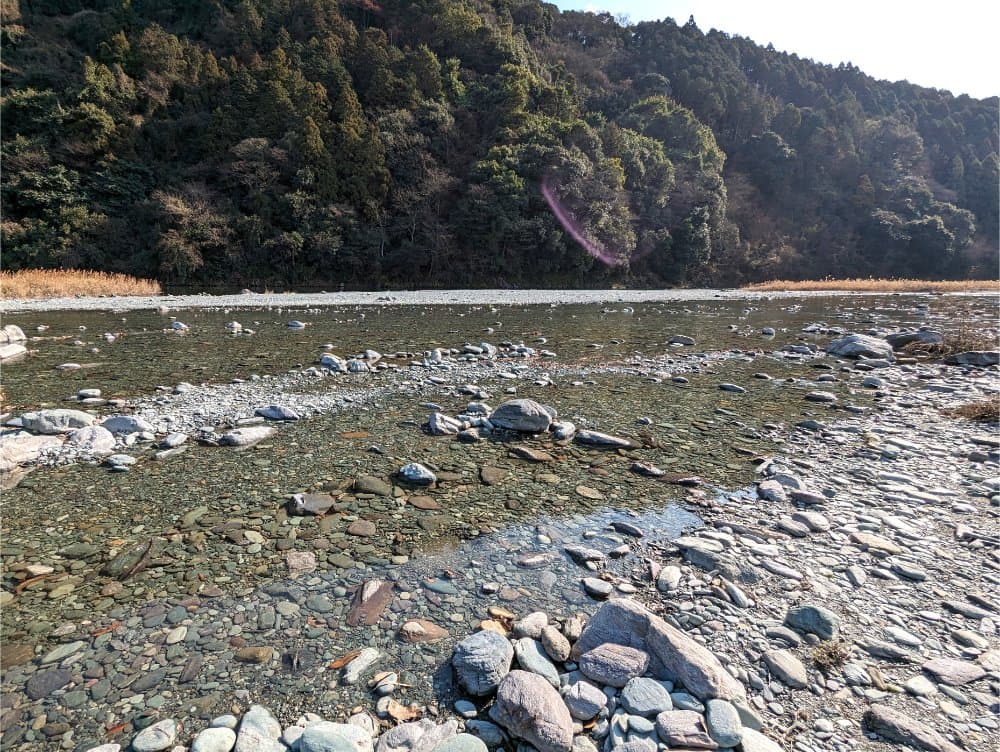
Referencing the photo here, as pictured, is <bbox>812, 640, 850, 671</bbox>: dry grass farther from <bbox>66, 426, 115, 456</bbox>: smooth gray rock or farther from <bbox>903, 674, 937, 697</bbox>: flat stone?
<bbox>66, 426, 115, 456</bbox>: smooth gray rock

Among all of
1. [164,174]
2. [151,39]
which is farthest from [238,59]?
[164,174]

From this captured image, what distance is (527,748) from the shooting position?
1935 mm

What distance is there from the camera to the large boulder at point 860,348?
10.9m

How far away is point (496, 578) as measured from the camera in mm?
3162

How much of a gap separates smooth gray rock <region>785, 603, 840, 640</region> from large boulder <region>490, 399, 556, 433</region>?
3.43m

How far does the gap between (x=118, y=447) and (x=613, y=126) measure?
53.1 m

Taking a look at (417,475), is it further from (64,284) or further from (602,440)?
(64,284)

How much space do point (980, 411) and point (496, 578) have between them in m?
7.61

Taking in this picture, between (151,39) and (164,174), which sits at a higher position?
(151,39)

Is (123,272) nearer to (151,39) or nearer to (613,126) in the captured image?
(151,39)

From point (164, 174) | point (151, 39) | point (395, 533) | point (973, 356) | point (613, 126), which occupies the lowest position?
point (395, 533)

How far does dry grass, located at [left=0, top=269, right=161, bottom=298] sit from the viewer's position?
71.3 feet

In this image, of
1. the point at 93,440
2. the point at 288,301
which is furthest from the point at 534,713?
the point at 288,301

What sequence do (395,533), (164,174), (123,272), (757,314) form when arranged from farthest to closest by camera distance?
(164,174) < (123,272) < (757,314) < (395,533)
